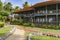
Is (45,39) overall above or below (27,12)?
below

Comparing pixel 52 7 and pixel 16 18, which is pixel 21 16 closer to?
pixel 16 18

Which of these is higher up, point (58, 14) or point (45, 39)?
point (58, 14)

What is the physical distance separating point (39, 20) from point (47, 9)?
20.8 feet

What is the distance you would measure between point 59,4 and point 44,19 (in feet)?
24.6

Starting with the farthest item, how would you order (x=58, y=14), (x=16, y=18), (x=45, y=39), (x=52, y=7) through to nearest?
(x=16, y=18) < (x=52, y=7) < (x=58, y=14) < (x=45, y=39)

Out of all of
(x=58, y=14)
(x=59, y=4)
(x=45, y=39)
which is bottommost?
(x=45, y=39)

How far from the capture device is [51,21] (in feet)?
141

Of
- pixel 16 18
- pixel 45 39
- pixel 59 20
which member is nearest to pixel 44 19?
pixel 59 20

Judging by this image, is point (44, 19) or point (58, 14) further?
point (44, 19)

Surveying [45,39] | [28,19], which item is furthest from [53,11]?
[45,39]

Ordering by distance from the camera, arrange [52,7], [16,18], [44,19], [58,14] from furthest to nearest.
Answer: [16,18] < [44,19] < [52,7] < [58,14]

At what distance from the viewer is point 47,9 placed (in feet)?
145

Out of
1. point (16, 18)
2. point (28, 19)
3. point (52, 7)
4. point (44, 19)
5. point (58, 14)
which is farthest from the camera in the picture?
point (16, 18)

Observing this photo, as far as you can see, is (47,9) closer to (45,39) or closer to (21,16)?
(21,16)
